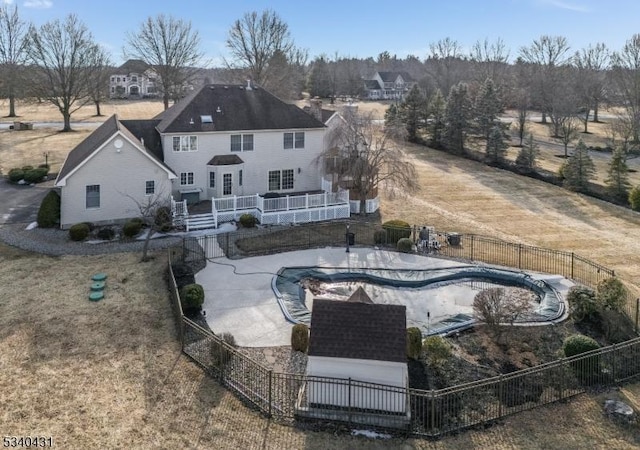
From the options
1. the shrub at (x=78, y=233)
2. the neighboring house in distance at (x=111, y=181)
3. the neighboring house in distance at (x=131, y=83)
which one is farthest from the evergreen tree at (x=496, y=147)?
the neighboring house in distance at (x=131, y=83)

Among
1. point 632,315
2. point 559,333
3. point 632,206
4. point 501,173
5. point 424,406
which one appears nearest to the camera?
point 424,406

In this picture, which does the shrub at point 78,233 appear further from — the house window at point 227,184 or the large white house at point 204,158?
the house window at point 227,184

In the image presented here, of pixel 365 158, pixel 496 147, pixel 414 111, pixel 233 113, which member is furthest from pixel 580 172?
pixel 233 113

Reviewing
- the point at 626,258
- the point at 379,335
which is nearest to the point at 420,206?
the point at 626,258

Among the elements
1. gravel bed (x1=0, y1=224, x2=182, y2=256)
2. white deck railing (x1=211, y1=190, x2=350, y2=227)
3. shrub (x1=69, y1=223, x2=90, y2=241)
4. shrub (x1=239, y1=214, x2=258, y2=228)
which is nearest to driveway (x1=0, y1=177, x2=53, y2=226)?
gravel bed (x1=0, y1=224, x2=182, y2=256)

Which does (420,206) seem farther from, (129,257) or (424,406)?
(424,406)
